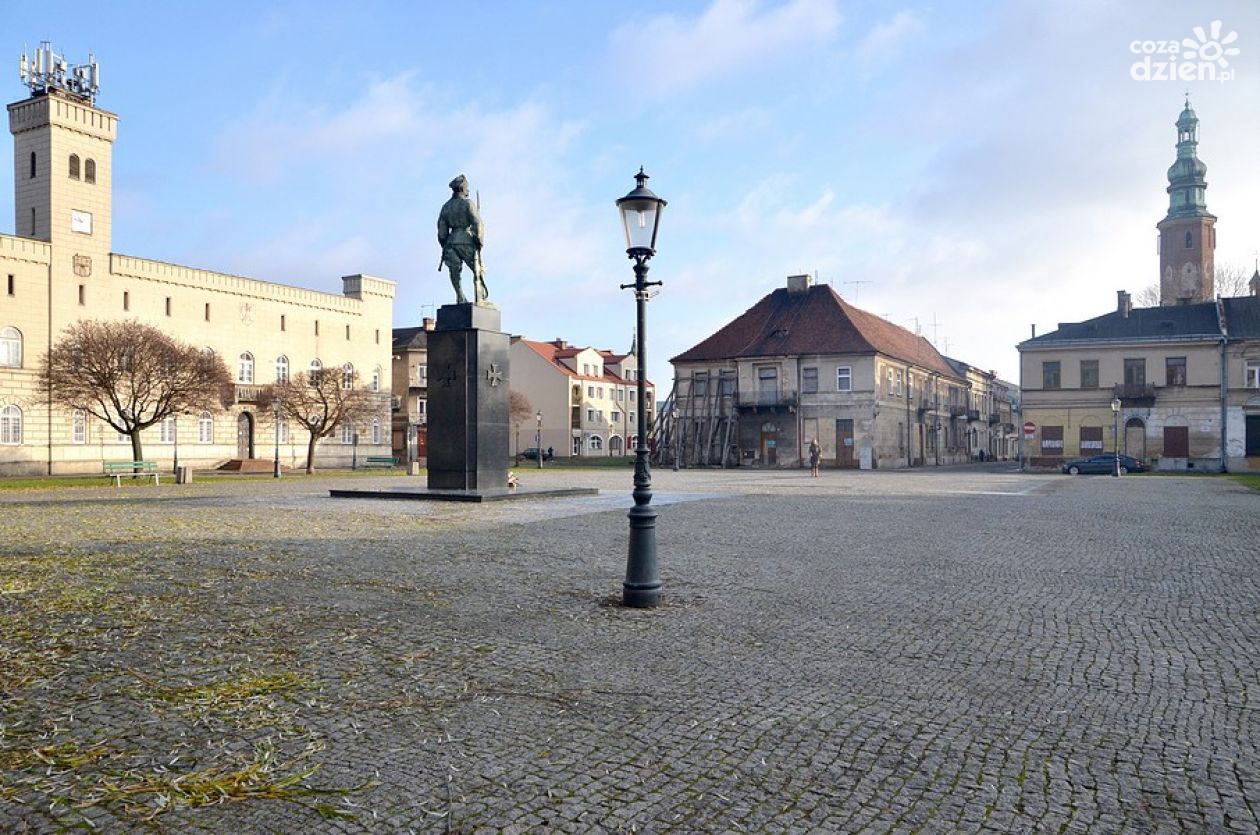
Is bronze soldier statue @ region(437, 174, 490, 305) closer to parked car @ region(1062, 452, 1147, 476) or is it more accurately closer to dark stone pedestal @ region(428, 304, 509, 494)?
dark stone pedestal @ region(428, 304, 509, 494)

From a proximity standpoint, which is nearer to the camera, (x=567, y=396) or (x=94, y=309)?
(x=94, y=309)

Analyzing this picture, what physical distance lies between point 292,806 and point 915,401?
63.2 m

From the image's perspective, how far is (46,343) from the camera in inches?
1809

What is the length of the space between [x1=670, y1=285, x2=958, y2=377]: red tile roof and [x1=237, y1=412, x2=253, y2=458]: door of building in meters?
26.7

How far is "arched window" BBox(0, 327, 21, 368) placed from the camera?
146ft

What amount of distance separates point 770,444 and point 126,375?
35349 millimetres

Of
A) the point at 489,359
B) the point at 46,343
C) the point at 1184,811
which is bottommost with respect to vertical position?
the point at 1184,811

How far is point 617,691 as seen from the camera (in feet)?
19.4

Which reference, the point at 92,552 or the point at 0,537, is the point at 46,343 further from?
the point at 92,552

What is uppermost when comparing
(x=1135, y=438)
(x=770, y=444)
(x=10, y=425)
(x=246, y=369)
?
(x=246, y=369)

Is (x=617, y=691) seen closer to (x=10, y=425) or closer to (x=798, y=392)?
(x=10, y=425)

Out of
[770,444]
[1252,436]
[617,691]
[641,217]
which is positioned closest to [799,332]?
[770,444]

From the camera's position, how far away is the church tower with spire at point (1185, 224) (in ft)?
286

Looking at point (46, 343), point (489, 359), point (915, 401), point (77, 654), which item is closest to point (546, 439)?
point (915, 401)
